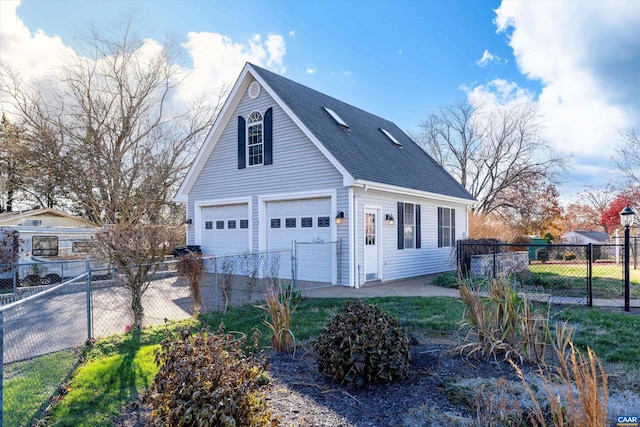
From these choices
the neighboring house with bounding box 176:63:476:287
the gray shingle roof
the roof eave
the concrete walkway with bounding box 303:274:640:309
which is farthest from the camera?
the gray shingle roof

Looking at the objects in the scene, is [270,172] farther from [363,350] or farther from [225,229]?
[363,350]

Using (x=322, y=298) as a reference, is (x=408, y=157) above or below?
above

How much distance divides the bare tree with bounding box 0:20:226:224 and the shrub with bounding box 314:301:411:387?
705 inches

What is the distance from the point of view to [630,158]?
73.8 feet

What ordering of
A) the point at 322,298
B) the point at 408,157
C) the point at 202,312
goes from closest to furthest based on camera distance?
1. the point at 202,312
2. the point at 322,298
3. the point at 408,157

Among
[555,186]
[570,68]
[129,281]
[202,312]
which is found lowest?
[202,312]

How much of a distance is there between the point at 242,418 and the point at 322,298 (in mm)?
6407

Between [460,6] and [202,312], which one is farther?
[460,6]

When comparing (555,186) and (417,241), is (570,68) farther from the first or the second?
(555,186)

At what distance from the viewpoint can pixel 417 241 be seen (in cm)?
1339

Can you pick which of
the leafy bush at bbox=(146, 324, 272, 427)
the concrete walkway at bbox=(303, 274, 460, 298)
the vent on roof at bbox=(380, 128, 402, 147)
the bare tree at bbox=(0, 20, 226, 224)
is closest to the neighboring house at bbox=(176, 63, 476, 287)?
the vent on roof at bbox=(380, 128, 402, 147)

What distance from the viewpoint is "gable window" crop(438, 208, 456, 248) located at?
14.9m

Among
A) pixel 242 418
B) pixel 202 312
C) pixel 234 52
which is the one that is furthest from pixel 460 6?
pixel 242 418

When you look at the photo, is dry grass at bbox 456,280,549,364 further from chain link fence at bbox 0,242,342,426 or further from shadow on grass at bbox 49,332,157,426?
shadow on grass at bbox 49,332,157,426
